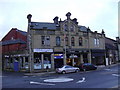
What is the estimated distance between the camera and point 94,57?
142 feet

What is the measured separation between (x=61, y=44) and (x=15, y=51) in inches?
421

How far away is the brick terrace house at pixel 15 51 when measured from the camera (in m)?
38.0

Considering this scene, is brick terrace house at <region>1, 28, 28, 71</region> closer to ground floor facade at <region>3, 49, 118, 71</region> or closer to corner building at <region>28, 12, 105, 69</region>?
ground floor facade at <region>3, 49, 118, 71</region>

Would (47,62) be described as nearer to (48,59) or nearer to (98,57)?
(48,59)

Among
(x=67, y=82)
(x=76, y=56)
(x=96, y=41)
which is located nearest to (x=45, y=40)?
(x=76, y=56)

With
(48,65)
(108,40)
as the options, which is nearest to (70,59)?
(48,65)

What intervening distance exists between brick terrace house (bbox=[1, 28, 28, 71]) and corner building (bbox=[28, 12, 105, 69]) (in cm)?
331

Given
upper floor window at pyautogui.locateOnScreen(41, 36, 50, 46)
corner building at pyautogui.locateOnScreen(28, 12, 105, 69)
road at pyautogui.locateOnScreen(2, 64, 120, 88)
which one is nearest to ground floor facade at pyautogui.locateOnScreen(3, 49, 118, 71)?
corner building at pyautogui.locateOnScreen(28, 12, 105, 69)

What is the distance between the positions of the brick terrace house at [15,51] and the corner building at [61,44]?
10.9 feet

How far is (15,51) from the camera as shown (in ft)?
133

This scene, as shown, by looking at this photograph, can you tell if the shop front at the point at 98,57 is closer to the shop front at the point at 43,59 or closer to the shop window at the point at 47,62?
the shop front at the point at 43,59

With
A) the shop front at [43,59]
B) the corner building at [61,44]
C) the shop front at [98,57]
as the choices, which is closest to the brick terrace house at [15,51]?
the shop front at [43,59]

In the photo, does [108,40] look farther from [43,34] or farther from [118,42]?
[43,34]

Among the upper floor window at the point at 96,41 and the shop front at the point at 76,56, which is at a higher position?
the upper floor window at the point at 96,41
